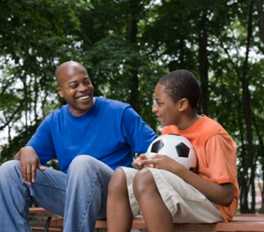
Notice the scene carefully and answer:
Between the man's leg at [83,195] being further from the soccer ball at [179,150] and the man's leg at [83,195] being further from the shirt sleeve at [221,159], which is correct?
the shirt sleeve at [221,159]

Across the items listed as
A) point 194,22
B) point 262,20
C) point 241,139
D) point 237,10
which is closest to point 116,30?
point 194,22

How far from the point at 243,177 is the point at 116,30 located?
4.51 meters

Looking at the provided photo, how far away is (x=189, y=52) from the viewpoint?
42.9 feet

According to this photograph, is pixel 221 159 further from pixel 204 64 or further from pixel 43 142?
pixel 204 64

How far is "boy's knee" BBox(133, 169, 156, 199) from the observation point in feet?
8.29

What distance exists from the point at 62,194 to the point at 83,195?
436 mm

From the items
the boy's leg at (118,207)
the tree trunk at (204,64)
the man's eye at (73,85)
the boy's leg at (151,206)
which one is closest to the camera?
the boy's leg at (151,206)

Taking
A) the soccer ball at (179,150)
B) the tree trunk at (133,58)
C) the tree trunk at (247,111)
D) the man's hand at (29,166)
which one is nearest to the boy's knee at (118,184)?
the soccer ball at (179,150)

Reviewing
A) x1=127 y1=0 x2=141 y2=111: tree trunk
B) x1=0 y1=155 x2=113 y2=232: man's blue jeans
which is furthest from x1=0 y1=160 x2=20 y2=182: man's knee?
x1=127 y1=0 x2=141 y2=111: tree trunk

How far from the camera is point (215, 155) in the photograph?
2672 mm

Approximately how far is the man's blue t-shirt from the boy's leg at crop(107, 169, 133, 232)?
0.60 metres

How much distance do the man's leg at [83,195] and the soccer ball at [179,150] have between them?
0.99ft

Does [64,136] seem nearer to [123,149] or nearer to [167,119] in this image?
[123,149]

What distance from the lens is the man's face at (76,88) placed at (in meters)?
3.42
